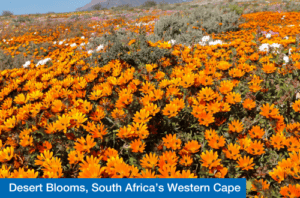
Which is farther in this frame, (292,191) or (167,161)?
(167,161)

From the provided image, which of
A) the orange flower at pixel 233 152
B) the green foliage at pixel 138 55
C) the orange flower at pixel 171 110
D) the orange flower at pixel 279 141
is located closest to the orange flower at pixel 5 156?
the orange flower at pixel 171 110

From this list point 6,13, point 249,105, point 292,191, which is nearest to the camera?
point 292,191

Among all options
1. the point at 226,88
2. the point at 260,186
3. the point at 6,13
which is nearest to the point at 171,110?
the point at 226,88

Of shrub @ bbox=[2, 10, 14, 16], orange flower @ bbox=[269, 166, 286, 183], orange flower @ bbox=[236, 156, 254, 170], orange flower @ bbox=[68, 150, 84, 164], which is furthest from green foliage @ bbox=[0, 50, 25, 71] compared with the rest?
shrub @ bbox=[2, 10, 14, 16]

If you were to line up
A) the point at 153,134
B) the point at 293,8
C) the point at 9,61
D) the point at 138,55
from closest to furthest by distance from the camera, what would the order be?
the point at 153,134 < the point at 138,55 < the point at 9,61 < the point at 293,8

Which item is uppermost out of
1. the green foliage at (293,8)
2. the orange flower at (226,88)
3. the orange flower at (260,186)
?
the green foliage at (293,8)

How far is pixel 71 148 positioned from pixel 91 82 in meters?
1.36

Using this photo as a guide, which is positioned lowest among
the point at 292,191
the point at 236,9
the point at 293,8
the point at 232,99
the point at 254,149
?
the point at 292,191

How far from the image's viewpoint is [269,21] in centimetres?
859

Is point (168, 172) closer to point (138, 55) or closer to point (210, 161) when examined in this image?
point (210, 161)

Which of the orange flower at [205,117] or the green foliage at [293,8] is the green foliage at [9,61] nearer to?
the orange flower at [205,117]

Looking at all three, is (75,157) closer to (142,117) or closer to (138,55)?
(142,117)

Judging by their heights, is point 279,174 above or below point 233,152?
below

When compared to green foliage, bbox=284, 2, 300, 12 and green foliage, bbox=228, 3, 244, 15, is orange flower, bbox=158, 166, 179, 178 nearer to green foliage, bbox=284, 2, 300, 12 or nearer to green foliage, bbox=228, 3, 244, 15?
green foliage, bbox=228, 3, 244, 15
